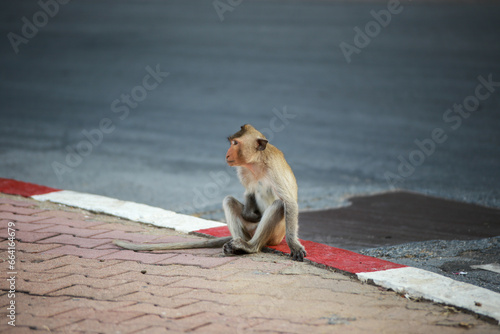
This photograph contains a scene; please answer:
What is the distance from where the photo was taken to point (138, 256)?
465 centimetres

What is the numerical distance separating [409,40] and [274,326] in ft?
45.4

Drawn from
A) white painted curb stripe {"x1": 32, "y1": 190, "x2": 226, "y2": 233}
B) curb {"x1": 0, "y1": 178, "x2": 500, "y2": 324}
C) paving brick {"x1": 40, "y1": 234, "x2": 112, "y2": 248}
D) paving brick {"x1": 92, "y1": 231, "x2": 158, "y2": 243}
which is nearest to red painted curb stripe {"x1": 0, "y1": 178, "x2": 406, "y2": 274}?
curb {"x1": 0, "y1": 178, "x2": 500, "y2": 324}

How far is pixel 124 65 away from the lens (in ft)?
56.1

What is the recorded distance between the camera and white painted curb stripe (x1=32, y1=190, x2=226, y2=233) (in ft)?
18.5

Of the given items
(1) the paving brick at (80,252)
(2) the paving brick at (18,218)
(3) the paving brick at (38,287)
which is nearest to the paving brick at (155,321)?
(3) the paving brick at (38,287)

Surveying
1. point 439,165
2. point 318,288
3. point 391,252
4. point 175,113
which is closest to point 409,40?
point 175,113

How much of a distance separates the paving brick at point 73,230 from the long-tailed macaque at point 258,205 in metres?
0.47

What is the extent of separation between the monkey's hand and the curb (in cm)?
5

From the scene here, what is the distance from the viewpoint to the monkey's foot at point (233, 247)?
15.0ft

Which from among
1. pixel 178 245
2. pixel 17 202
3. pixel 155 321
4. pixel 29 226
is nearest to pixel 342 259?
pixel 178 245

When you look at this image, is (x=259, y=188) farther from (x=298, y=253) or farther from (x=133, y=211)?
(x=133, y=211)

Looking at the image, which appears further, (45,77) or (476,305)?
(45,77)

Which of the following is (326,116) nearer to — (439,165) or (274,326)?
(439,165)

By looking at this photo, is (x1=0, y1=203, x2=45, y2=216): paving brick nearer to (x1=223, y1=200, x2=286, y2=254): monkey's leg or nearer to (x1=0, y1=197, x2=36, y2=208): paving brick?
(x1=0, y1=197, x2=36, y2=208): paving brick
